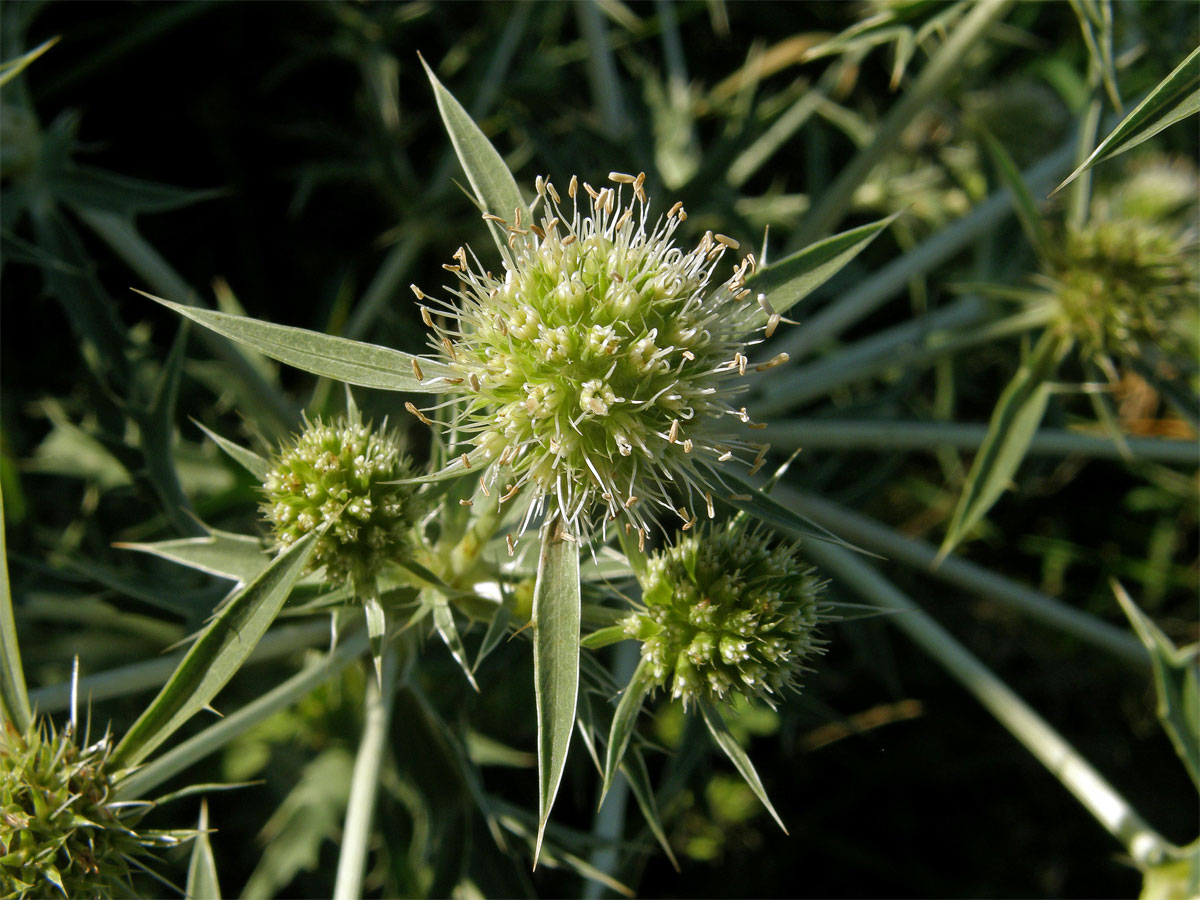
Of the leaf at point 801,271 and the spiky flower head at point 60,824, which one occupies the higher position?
the leaf at point 801,271

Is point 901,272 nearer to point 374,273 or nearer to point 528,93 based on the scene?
point 528,93

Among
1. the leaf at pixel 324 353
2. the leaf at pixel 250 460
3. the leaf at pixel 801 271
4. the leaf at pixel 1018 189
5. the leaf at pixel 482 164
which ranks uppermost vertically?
the leaf at pixel 1018 189

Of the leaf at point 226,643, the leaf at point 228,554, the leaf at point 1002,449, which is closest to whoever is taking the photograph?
the leaf at point 226,643

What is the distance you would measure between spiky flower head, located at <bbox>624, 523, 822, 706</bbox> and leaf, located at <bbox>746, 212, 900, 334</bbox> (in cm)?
45

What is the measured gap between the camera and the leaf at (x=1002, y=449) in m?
2.31

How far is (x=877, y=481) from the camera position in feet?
10.9

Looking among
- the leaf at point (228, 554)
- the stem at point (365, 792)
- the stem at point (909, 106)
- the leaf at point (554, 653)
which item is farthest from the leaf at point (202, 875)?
the stem at point (909, 106)

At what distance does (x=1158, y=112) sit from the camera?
1491mm

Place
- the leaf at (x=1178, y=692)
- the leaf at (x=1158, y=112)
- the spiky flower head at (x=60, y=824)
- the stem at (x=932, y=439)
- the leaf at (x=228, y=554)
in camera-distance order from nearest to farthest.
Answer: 1. the leaf at (x=1158, y=112)
2. the spiky flower head at (x=60, y=824)
3. the leaf at (x=228, y=554)
4. the leaf at (x=1178, y=692)
5. the stem at (x=932, y=439)

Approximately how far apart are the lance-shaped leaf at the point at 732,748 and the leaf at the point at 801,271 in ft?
2.43

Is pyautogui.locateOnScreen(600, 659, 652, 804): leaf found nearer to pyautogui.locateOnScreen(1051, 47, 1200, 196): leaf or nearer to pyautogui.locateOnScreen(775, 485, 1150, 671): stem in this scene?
pyautogui.locateOnScreen(1051, 47, 1200, 196): leaf

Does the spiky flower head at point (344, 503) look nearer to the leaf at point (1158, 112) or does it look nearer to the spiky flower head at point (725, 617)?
the spiky flower head at point (725, 617)

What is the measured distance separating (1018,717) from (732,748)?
1.27 m

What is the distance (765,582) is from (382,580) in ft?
2.52
